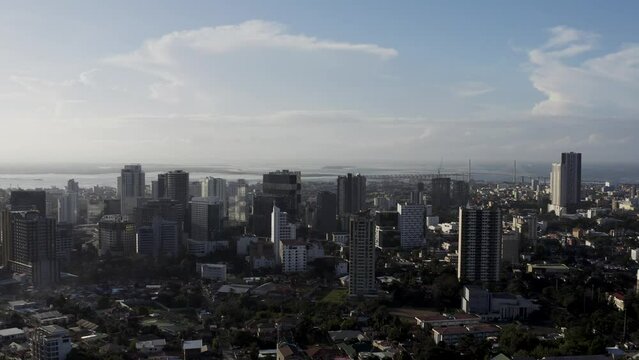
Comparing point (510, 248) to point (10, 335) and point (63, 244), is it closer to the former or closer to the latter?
point (63, 244)

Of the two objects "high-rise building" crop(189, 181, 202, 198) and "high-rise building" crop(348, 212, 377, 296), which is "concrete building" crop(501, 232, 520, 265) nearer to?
"high-rise building" crop(348, 212, 377, 296)

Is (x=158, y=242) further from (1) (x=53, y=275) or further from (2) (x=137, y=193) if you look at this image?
(2) (x=137, y=193)

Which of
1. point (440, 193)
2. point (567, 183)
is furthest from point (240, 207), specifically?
point (567, 183)

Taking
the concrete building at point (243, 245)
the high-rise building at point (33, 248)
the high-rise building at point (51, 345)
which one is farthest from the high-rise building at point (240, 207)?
the high-rise building at point (51, 345)

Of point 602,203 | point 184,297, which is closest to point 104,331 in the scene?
point 184,297

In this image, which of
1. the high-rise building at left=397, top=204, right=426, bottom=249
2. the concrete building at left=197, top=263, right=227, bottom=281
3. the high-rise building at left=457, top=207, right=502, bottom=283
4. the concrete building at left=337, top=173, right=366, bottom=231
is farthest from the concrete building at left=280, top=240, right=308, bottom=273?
the concrete building at left=337, top=173, right=366, bottom=231
